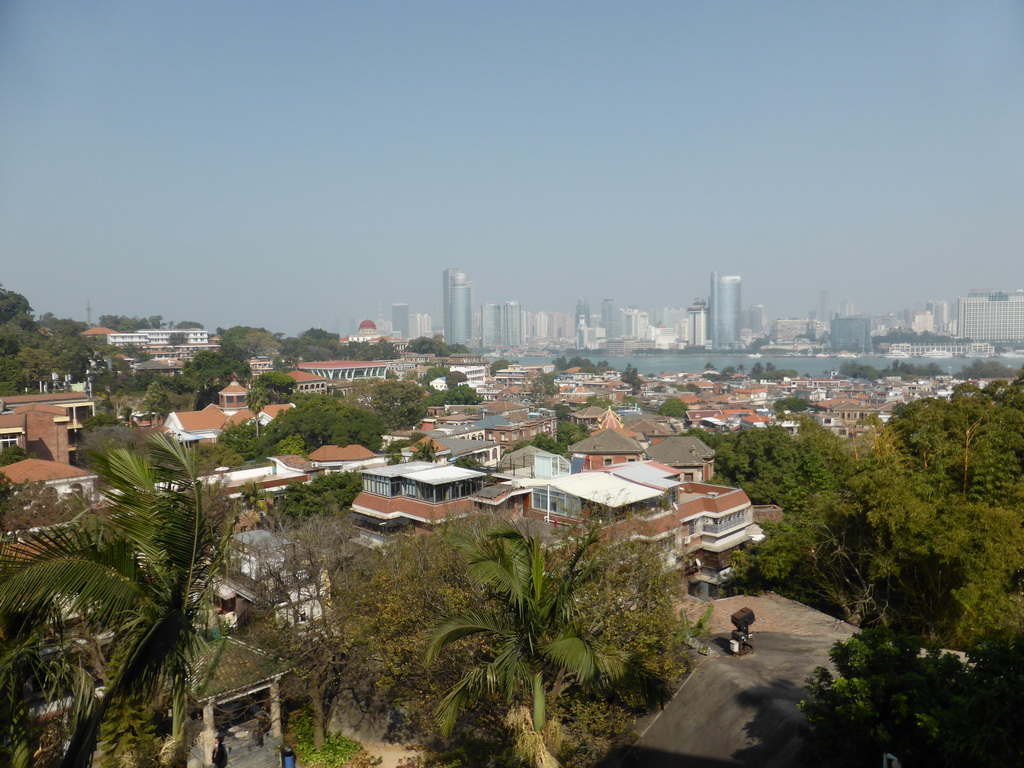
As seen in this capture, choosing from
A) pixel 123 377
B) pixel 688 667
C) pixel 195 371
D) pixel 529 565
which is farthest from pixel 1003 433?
pixel 123 377

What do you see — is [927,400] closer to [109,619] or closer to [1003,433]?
[1003,433]

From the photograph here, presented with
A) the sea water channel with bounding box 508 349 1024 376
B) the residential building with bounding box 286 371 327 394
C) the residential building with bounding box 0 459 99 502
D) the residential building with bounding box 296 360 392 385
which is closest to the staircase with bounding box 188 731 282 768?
the residential building with bounding box 0 459 99 502

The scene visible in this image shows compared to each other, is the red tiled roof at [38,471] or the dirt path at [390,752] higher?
the red tiled roof at [38,471]

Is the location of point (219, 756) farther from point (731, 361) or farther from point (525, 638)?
point (731, 361)

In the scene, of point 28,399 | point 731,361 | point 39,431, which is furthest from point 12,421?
point 731,361

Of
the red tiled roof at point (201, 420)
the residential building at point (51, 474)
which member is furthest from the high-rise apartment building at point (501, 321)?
the residential building at point (51, 474)

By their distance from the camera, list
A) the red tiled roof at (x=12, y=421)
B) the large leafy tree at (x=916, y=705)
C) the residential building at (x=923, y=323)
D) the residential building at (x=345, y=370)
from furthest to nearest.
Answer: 1. the residential building at (x=923, y=323)
2. the residential building at (x=345, y=370)
3. the red tiled roof at (x=12, y=421)
4. the large leafy tree at (x=916, y=705)

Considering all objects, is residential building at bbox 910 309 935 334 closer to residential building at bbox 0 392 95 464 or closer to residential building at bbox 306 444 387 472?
residential building at bbox 306 444 387 472

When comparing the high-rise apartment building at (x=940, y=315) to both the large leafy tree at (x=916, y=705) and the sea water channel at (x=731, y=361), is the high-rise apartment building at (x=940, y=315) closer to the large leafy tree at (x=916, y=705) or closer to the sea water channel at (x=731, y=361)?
the sea water channel at (x=731, y=361)
